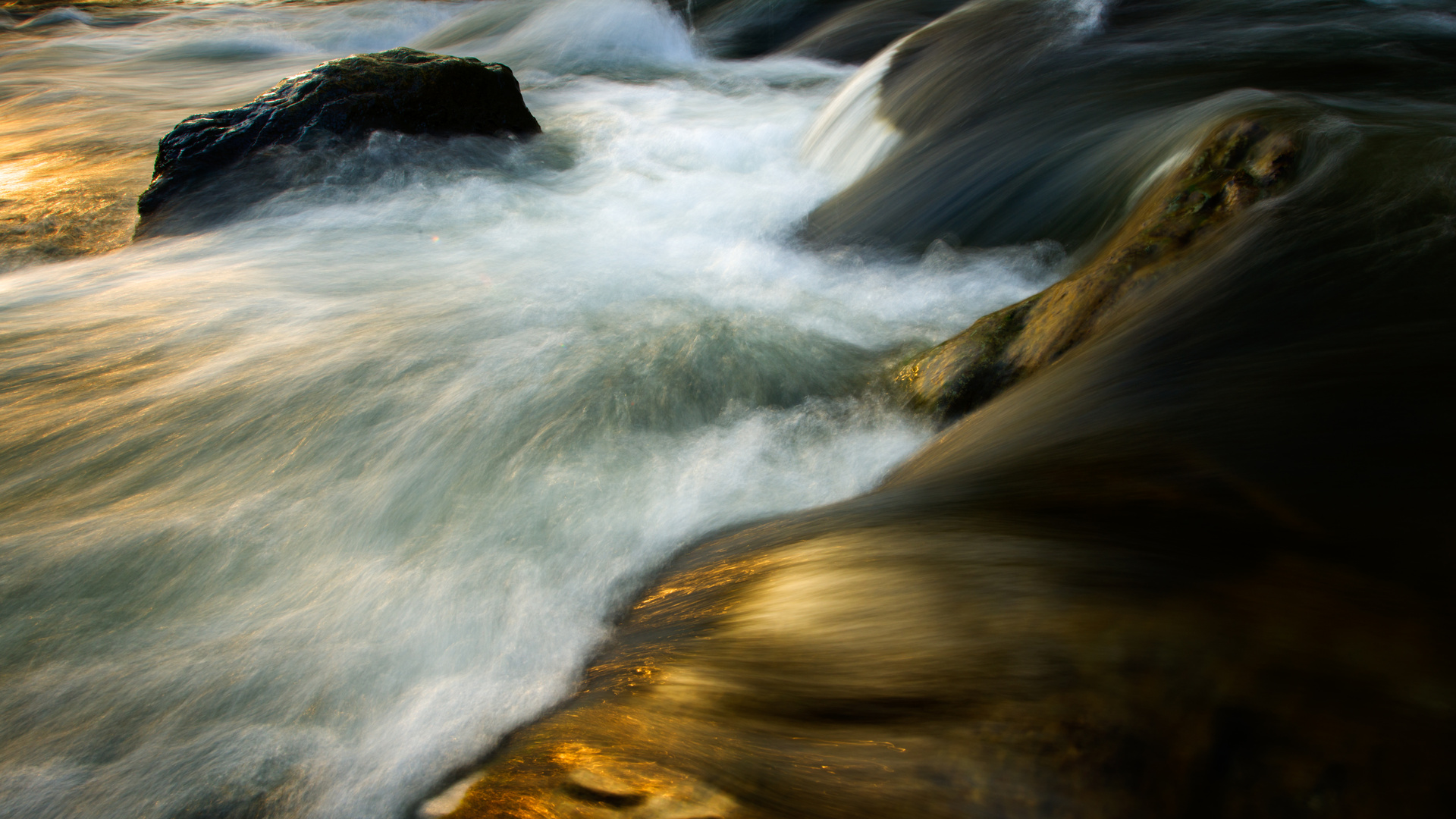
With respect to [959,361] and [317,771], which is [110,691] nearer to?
[317,771]

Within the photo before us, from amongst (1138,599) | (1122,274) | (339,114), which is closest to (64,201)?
(339,114)

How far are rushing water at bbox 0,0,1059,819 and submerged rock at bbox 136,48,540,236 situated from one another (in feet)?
0.79

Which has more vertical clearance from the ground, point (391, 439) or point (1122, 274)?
point (1122, 274)

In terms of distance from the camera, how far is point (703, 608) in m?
2.24

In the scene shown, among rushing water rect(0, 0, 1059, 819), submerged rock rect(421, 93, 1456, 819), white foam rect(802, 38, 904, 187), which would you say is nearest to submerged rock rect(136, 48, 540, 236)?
rushing water rect(0, 0, 1059, 819)

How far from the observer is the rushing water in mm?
2168

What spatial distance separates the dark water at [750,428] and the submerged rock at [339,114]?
319 millimetres

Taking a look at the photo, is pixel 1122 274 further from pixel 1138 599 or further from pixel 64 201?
pixel 64 201

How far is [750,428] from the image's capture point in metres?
3.33

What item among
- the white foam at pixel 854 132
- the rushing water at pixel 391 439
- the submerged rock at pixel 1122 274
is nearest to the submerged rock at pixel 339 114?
the rushing water at pixel 391 439

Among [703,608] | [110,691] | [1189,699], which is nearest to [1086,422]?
[1189,699]

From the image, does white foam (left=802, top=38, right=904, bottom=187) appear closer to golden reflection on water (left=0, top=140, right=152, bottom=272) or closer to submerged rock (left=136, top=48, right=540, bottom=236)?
submerged rock (left=136, top=48, right=540, bottom=236)

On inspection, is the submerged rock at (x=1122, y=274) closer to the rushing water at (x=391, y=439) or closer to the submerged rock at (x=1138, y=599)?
the submerged rock at (x=1138, y=599)

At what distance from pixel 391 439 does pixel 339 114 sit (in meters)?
4.08
